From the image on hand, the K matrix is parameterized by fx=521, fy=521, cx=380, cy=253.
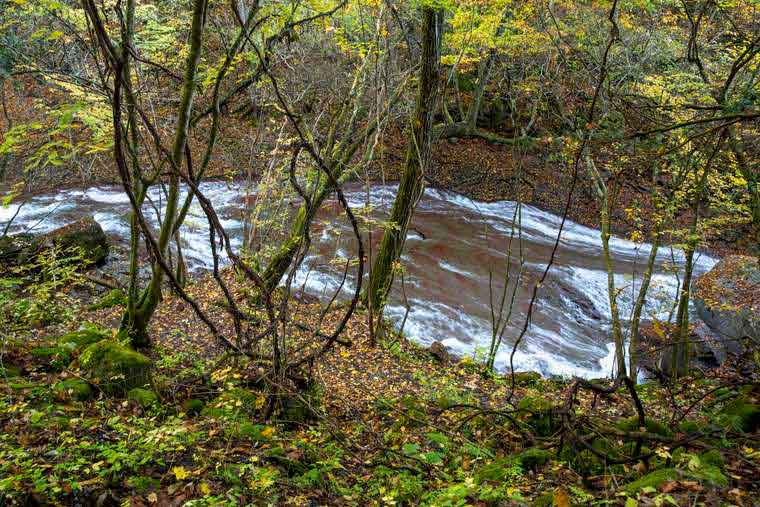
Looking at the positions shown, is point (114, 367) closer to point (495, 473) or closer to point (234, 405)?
point (234, 405)

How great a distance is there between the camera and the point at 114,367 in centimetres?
447

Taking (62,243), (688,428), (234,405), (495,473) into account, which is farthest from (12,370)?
(62,243)

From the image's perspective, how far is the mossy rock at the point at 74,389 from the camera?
4.11 m

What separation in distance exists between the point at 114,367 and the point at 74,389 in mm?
344

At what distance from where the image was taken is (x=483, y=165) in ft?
75.3

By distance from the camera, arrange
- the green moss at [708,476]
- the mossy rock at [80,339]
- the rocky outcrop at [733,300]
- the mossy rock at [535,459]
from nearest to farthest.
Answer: the green moss at [708,476]
the mossy rock at [535,459]
the mossy rock at [80,339]
the rocky outcrop at [733,300]

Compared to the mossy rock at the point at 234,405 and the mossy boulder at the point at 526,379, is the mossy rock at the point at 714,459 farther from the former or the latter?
the mossy boulder at the point at 526,379

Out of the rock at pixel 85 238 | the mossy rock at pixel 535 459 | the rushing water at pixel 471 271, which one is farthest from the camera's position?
the rushing water at pixel 471 271

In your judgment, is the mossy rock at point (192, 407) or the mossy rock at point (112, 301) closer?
the mossy rock at point (192, 407)

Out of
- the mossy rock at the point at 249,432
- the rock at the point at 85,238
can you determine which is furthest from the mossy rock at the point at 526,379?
the rock at the point at 85,238

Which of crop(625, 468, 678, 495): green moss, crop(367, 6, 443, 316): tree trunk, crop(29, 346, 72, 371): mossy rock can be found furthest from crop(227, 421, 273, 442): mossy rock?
crop(367, 6, 443, 316): tree trunk

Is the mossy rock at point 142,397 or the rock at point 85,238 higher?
the mossy rock at point 142,397

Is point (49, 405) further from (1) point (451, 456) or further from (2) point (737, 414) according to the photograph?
(2) point (737, 414)

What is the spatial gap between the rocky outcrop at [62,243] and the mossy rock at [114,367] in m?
4.37
